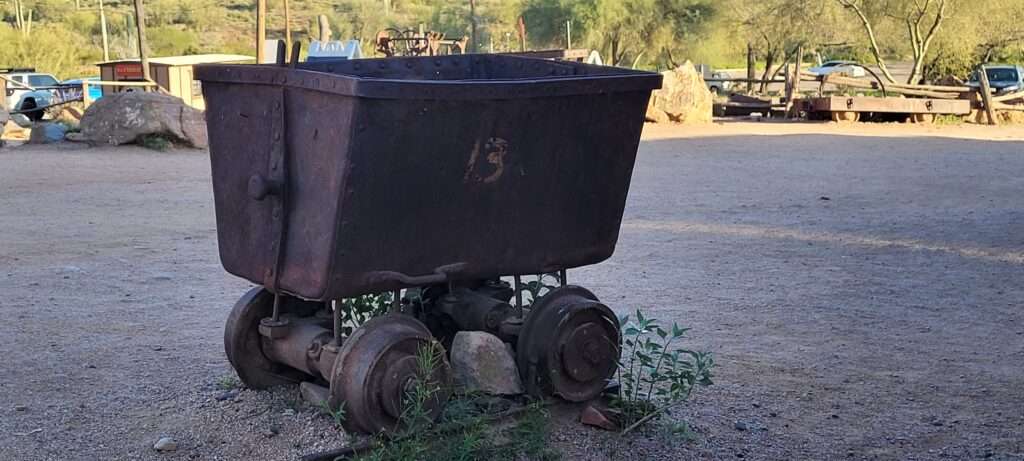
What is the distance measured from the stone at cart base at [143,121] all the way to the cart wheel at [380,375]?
15.7 metres

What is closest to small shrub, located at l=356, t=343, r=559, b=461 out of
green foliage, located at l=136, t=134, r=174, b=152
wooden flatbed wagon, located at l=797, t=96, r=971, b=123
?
green foliage, located at l=136, t=134, r=174, b=152

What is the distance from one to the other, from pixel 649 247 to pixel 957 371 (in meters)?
3.73

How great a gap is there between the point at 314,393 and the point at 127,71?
112 ft

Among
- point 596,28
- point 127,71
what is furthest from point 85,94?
point 596,28

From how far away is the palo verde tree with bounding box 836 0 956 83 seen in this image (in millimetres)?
30094

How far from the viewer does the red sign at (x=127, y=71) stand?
34906 millimetres

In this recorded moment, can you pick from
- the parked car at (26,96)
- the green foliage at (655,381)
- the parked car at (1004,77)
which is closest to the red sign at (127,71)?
the parked car at (26,96)

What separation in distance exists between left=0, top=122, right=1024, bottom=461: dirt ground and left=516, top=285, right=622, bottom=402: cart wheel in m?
0.19

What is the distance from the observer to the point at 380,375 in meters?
3.75

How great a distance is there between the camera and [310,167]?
12.3 ft

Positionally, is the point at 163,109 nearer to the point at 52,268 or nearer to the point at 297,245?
the point at 52,268

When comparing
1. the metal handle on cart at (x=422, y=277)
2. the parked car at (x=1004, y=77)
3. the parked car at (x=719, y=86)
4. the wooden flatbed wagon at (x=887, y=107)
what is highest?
the metal handle on cart at (x=422, y=277)

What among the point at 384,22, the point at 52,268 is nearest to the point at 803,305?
the point at 52,268

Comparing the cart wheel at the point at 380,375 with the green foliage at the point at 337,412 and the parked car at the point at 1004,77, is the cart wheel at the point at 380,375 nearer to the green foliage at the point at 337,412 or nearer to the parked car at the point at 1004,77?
the green foliage at the point at 337,412
